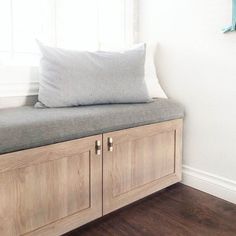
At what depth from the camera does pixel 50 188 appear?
4.15ft

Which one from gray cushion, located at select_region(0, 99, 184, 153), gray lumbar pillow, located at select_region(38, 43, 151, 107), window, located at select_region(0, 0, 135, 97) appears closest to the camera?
gray cushion, located at select_region(0, 99, 184, 153)

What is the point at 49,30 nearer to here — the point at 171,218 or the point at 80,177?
the point at 80,177

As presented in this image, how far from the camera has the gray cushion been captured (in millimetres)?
1137

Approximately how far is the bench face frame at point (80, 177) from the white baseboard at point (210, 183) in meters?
0.23

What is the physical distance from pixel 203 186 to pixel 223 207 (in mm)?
232

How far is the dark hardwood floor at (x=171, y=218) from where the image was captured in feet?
4.70

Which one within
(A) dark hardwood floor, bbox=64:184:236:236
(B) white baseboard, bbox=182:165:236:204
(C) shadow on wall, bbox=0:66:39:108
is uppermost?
(C) shadow on wall, bbox=0:66:39:108

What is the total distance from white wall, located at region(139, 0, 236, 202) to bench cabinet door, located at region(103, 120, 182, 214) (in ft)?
0.45

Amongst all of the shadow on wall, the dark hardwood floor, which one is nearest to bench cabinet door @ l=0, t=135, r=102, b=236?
→ the dark hardwood floor

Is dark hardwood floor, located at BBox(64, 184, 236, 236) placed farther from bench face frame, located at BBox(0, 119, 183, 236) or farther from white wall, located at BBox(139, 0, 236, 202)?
white wall, located at BBox(139, 0, 236, 202)

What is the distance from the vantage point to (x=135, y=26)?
7.38 ft

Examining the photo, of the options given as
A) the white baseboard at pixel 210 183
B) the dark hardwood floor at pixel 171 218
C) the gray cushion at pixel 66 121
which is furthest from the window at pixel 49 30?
the white baseboard at pixel 210 183

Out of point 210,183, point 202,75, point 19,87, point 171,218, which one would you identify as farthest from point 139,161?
point 19,87

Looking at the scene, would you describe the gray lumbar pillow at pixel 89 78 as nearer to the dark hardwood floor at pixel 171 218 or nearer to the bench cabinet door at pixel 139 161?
the bench cabinet door at pixel 139 161
